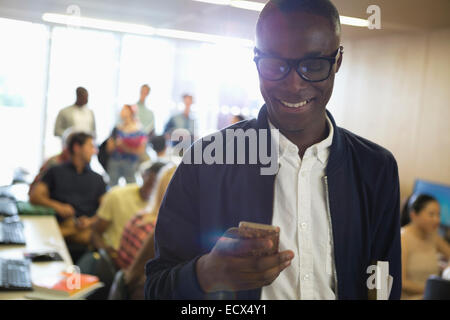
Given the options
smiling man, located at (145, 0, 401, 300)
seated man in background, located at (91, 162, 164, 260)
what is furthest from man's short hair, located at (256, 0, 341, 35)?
seated man in background, located at (91, 162, 164, 260)

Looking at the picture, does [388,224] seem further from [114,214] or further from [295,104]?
[114,214]

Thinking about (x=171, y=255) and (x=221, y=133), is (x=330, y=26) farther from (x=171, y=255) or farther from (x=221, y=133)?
(x=171, y=255)

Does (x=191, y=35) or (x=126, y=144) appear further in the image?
(x=126, y=144)

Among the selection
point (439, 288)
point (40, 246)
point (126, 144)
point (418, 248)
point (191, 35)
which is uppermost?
point (191, 35)

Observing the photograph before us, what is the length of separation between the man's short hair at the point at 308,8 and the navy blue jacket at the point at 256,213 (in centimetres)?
15

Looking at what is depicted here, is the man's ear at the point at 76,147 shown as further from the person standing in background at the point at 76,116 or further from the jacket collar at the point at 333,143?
the jacket collar at the point at 333,143

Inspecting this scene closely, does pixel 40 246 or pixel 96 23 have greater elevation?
pixel 96 23

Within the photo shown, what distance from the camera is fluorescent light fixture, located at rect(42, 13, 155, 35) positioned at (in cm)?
99

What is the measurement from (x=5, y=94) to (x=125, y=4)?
30cm

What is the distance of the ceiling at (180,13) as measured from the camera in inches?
38.0

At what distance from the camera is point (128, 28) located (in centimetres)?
100

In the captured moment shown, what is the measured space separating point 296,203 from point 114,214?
2.09m

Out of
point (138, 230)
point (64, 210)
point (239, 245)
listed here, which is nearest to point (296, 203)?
point (239, 245)

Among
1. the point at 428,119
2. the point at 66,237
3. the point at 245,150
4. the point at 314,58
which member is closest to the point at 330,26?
the point at 314,58
